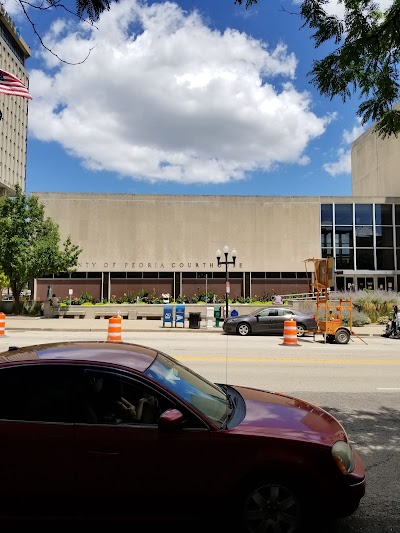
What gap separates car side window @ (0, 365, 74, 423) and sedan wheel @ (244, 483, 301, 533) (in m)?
1.41

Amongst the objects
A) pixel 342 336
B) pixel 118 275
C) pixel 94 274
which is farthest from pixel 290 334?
pixel 94 274

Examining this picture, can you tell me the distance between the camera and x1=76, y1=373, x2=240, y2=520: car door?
9.88 ft

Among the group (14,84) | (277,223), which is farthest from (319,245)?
(14,84)

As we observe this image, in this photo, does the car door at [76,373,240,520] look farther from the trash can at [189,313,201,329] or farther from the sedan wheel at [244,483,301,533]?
the trash can at [189,313,201,329]

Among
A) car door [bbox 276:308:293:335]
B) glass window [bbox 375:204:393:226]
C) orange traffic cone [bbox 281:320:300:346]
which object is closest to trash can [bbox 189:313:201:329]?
car door [bbox 276:308:293:335]

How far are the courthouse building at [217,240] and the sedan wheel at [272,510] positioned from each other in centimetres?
3884

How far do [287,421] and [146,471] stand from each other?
3.81 ft

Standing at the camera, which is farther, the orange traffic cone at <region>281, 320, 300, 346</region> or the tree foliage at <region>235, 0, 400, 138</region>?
the orange traffic cone at <region>281, 320, 300, 346</region>

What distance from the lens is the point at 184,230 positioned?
1695 inches

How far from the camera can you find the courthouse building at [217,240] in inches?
1661

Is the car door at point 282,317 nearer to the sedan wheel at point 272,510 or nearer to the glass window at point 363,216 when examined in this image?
the sedan wheel at point 272,510

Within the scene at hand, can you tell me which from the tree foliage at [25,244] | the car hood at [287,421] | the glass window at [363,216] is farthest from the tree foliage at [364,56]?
the glass window at [363,216]

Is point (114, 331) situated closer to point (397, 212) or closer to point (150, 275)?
point (150, 275)

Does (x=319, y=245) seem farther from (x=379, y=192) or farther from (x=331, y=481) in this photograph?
(x=331, y=481)
